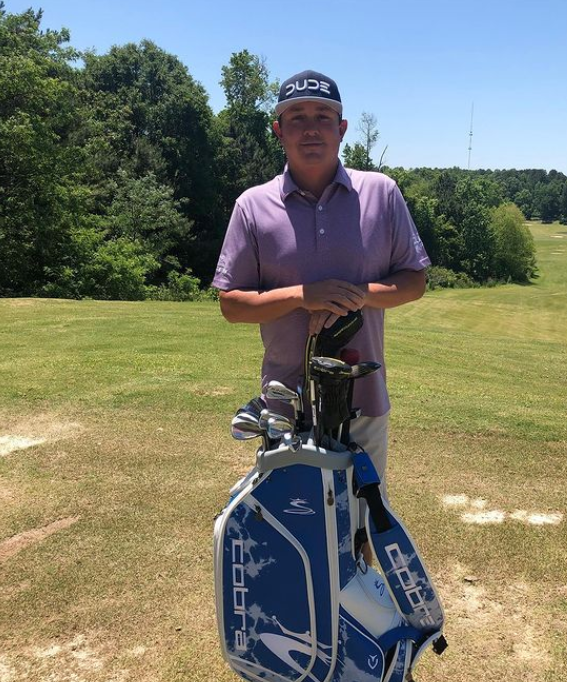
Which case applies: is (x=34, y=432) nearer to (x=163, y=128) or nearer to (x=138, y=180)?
(x=138, y=180)

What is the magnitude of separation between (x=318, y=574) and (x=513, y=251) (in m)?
66.1

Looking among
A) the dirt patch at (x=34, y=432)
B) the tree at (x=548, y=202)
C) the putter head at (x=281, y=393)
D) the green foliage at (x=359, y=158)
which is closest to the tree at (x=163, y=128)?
the green foliage at (x=359, y=158)

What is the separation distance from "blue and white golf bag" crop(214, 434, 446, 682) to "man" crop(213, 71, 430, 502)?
17.8 inches

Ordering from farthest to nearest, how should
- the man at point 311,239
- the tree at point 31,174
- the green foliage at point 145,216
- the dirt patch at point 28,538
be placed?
the green foliage at point 145,216 → the tree at point 31,174 → the dirt patch at point 28,538 → the man at point 311,239

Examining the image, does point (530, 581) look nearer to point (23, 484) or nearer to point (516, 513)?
point (516, 513)

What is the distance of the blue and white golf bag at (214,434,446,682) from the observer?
184cm

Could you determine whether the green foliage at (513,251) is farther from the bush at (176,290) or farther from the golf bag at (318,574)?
the golf bag at (318,574)

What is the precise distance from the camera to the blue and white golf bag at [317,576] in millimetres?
1842

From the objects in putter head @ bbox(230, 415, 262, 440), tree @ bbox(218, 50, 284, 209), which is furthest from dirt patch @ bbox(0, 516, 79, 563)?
tree @ bbox(218, 50, 284, 209)

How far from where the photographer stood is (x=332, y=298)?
6.22 feet

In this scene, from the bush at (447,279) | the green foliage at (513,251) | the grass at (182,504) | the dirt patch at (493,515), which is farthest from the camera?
the green foliage at (513,251)

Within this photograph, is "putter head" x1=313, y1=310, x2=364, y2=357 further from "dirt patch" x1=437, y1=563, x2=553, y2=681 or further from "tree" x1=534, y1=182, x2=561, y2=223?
"tree" x1=534, y1=182, x2=561, y2=223

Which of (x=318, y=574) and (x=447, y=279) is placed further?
(x=447, y=279)

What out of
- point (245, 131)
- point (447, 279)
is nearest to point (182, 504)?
point (245, 131)
